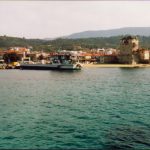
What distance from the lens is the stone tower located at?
169 metres

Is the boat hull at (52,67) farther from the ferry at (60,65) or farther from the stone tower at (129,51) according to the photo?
the stone tower at (129,51)

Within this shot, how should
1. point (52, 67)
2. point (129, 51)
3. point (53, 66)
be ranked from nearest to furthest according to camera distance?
point (53, 66) < point (52, 67) < point (129, 51)

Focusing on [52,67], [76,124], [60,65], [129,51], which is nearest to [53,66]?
[52,67]

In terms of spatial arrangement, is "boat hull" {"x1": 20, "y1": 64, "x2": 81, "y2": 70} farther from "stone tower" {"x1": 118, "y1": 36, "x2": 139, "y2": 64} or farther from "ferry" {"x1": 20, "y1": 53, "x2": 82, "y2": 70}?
"stone tower" {"x1": 118, "y1": 36, "x2": 139, "y2": 64}

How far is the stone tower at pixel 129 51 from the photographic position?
169 meters

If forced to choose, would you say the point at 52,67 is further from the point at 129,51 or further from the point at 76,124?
the point at 76,124

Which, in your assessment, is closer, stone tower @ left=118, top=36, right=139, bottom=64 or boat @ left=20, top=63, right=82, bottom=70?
boat @ left=20, top=63, right=82, bottom=70

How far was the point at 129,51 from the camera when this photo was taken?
6737 inches

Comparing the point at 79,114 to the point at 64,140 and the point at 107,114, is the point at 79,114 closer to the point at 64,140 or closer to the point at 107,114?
the point at 107,114

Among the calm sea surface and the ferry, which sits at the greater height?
the ferry

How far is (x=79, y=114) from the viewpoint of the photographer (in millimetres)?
35844

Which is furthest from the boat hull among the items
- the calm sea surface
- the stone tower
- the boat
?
the calm sea surface

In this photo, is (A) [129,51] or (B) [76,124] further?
(A) [129,51]

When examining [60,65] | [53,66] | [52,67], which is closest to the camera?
[60,65]
